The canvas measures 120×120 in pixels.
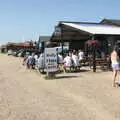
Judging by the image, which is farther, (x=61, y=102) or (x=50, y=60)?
(x=50, y=60)

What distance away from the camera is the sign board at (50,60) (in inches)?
665

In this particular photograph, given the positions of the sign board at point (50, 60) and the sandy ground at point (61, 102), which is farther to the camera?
the sign board at point (50, 60)

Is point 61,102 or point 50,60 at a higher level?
point 50,60

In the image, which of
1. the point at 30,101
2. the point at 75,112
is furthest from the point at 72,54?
the point at 75,112

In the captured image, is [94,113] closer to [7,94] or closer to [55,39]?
[7,94]

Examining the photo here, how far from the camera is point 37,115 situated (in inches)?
322

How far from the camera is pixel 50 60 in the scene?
1716cm

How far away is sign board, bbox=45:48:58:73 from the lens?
1689 cm

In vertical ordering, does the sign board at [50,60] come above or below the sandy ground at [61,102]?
above

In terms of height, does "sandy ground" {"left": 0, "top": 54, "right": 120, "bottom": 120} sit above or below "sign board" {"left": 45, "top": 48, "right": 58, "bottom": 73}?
below

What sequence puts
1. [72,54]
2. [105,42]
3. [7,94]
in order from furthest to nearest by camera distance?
[105,42] → [72,54] → [7,94]

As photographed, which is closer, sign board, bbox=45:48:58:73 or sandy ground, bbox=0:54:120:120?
sandy ground, bbox=0:54:120:120

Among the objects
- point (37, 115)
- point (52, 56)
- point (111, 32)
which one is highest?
point (111, 32)

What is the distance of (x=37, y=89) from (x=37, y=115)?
179 inches
